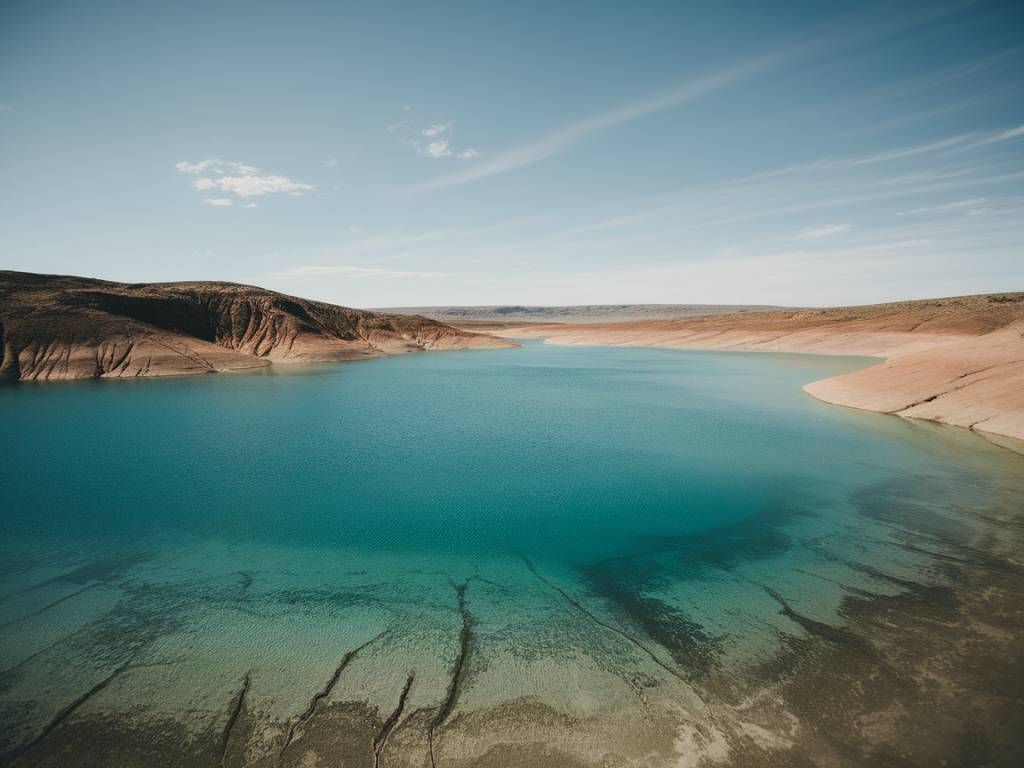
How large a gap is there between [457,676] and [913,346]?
58299 mm

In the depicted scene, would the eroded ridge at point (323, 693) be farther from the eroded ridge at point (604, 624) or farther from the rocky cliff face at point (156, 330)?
the rocky cliff face at point (156, 330)

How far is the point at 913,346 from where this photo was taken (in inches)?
1855

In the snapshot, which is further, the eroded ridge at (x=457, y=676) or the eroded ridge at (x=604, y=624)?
the eroded ridge at (x=604, y=624)

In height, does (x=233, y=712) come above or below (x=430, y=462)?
above

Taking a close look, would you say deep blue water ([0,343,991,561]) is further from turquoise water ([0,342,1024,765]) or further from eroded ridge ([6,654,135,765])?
eroded ridge ([6,654,135,765])

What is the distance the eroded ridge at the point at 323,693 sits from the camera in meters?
5.61

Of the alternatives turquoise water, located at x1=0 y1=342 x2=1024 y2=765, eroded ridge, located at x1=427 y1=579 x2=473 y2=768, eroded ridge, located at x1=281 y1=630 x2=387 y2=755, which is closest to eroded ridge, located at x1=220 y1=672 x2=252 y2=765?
turquoise water, located at x1=0 y1=342 x2=1024 y2=765

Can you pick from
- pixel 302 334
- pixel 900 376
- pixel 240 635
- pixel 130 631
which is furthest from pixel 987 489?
pixel 302 334

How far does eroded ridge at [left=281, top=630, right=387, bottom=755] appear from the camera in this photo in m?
5.61

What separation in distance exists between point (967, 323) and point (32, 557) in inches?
2788

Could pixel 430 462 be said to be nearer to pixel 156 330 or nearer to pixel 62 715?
pixel 62 715

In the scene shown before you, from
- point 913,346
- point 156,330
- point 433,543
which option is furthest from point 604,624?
point 913,346

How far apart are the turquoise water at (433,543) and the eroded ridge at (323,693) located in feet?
0.54

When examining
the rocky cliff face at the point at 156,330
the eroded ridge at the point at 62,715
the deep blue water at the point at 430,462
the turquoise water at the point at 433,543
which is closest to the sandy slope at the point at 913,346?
the turquoise water at the point at 433,543
